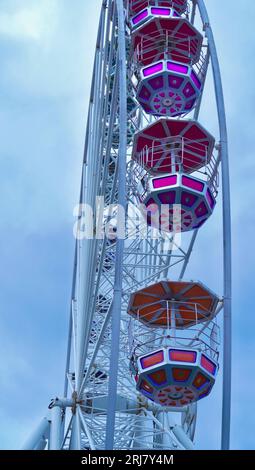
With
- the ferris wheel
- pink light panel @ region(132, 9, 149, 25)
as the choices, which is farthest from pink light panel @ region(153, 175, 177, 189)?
pink light panel @ region(132, 9, 149, 25)

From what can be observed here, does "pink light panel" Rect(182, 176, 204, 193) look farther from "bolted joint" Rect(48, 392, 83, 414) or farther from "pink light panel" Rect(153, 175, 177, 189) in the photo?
"bolted joint" Rect(48, 392, 83, 414)

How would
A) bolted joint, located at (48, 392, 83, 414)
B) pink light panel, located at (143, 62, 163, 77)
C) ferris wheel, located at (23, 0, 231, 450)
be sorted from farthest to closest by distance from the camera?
bolted joint, located at (48, 392, 83, 414) < pink light panel, located at (143, 62, 163, 77) < ferris wheel, located at (23, 0, 231, 450)

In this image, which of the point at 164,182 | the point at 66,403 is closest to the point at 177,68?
the point at 164,182

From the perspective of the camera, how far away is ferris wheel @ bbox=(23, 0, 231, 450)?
55.5 ft

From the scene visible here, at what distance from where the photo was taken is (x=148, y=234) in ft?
71.1

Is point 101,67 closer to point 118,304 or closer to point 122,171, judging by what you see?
point 122,171

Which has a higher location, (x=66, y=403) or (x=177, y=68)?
(x=177, y=68)

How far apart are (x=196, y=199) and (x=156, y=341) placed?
102 inches

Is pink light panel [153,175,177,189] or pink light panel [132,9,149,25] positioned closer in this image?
pink light panel [153,175,177,189]

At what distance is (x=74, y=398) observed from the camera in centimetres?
2152

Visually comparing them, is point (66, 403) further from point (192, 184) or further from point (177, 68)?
point (177, 68)
